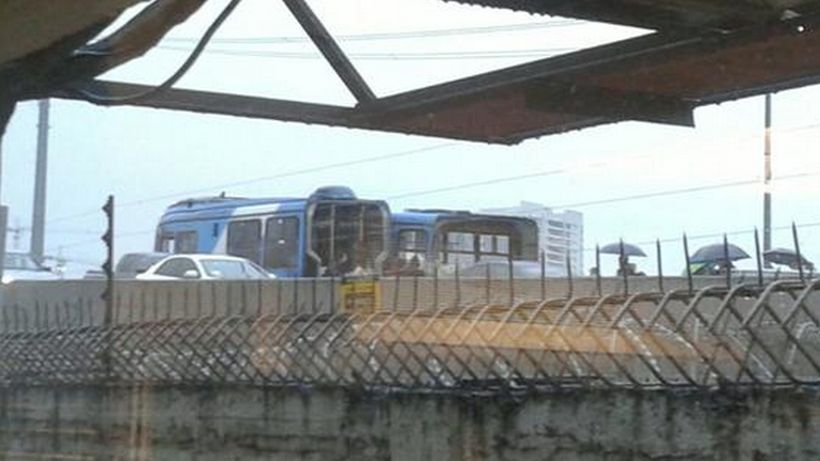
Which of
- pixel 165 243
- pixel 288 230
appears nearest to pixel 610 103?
pixel 288 230

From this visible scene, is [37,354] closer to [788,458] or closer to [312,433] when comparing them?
[312,433]

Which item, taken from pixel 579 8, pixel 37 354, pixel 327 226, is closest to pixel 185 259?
pixel 327 226

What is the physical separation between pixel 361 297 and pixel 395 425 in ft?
2.93

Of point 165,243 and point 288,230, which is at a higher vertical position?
point 288,230

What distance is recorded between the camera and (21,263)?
7.63 metres

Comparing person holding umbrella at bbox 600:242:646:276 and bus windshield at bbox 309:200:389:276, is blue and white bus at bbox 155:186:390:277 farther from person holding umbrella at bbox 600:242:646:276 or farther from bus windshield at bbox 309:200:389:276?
person holding umbrella at bbox 600:242:646:276

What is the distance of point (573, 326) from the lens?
4.98 metres

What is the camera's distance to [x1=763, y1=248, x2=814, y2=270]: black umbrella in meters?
4.71

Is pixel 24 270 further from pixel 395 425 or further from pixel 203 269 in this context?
pixel 395 425

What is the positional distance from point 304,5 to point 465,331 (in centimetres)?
147

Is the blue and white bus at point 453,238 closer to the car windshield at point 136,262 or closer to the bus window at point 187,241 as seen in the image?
the car windshield at point 136,262

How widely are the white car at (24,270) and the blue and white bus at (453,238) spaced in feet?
5.76

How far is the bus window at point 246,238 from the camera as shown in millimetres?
12016

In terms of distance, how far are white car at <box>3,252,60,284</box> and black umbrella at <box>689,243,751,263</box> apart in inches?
129
